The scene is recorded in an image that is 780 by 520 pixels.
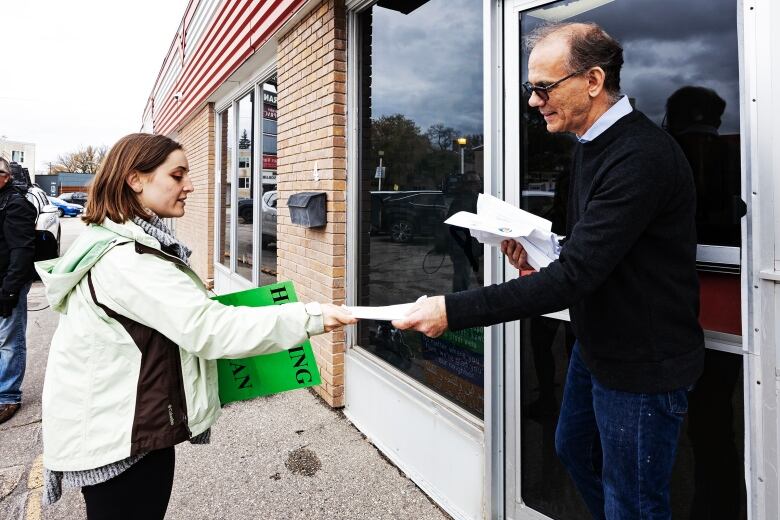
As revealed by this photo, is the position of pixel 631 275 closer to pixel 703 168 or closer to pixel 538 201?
pixel 703 168

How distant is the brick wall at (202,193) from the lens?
8578mm

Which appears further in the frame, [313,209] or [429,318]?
[313,209]

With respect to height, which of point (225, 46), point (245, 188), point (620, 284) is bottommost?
point (620, 284)

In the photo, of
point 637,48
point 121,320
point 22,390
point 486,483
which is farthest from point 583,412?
point 22,390

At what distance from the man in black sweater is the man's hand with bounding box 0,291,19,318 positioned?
3847 millimetres

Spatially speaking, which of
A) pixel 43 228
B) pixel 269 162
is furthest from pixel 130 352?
pixel 269 162

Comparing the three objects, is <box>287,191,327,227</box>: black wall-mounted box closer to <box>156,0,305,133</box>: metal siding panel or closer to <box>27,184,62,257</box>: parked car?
<box>156,0,305,133</box>: metal siding panel

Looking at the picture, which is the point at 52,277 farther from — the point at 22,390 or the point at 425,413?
the point at 22,390

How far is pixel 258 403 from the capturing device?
4219 millimetres

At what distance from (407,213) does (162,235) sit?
6.39 ft

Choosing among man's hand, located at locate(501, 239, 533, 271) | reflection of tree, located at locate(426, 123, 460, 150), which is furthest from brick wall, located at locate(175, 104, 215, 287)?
man's hand, located at locate(501, 239, 533, 271)

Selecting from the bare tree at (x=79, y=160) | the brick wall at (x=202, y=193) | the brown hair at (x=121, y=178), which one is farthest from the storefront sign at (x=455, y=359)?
the bare tree at (x=79, y=160)

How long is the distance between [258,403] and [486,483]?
2.34 meters

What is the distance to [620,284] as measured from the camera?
141 cm
